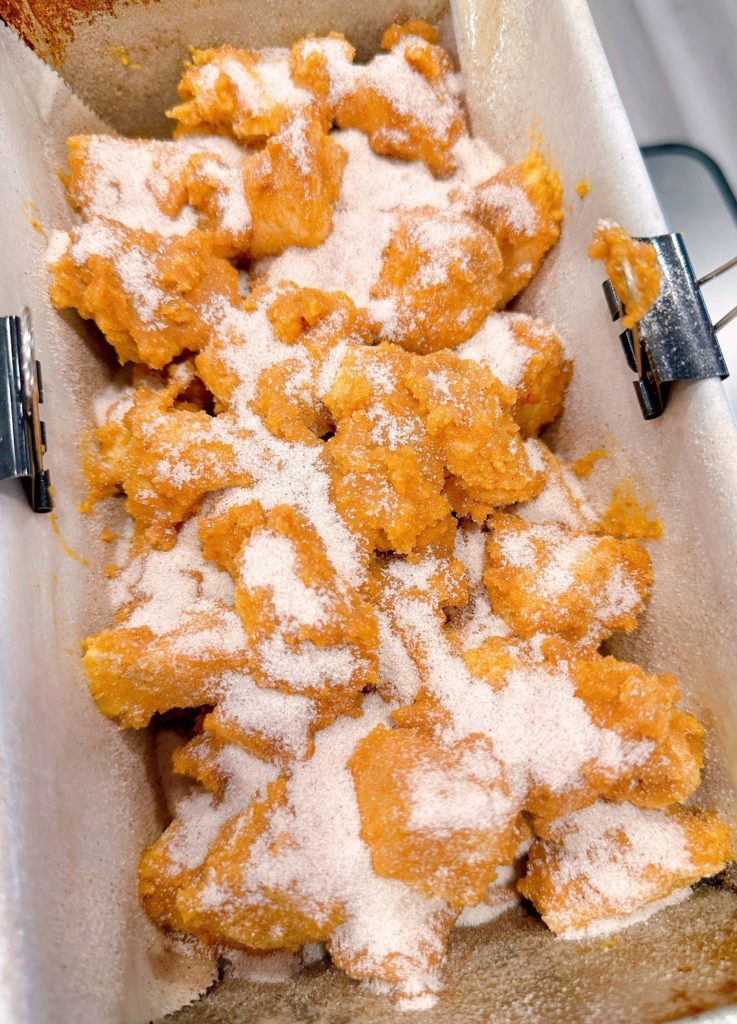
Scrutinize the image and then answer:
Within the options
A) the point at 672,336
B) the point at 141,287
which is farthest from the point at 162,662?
the point at 672,336

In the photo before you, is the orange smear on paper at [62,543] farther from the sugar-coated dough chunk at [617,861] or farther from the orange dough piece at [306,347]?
the sugar-coated dough chunk at [617,861]

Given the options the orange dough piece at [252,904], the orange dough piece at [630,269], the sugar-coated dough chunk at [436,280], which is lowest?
the orange dough piece at [252,904]

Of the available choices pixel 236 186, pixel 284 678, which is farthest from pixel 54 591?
pixel 236 186

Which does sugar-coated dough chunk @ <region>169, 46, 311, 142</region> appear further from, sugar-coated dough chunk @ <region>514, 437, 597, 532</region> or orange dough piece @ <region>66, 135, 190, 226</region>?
sugar-coated dough chunk @ <region>514, 437, 597, 532</region>

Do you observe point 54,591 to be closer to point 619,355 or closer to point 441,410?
point 441,410

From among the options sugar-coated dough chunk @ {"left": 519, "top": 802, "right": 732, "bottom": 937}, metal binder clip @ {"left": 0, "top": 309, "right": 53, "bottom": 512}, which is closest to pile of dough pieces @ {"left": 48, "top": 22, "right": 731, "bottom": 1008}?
sugar-coated dough chunk @ {"left": 519, "top": 802, "right": 732, "bottom": 937}

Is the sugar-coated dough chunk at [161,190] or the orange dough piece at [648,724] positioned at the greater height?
the sugar-coated dough chunk at [161,190]

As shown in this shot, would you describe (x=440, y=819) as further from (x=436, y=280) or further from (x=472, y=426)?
(x=436, y=280)

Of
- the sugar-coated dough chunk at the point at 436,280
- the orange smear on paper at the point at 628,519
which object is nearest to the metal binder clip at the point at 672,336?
the orange smear on paper at the point at 628,519
